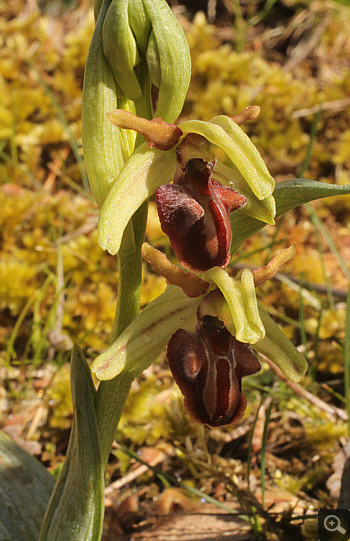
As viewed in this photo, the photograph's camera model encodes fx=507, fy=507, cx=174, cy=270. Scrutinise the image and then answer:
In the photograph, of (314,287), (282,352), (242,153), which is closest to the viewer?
(242,153)

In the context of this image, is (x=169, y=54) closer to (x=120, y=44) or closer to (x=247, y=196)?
(x=120, y=44)

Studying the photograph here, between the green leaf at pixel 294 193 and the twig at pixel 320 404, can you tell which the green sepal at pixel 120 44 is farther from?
the twig at pixel 320 404

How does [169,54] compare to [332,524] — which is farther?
[332,524]

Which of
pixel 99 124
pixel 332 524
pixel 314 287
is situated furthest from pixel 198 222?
pixel 314 287

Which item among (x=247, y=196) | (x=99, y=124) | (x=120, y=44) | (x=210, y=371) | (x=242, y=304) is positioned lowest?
(x=210, y=371)

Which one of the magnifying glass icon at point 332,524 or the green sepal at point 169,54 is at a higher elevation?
the green sepal at point 169,54

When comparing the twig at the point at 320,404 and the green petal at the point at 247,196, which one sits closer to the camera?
the green petal at the point at 247,196

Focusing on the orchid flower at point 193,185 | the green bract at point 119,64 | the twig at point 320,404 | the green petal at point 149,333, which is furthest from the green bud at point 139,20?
the twig at point 320,404

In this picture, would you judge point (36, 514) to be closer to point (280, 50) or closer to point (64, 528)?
point (64, 528)
